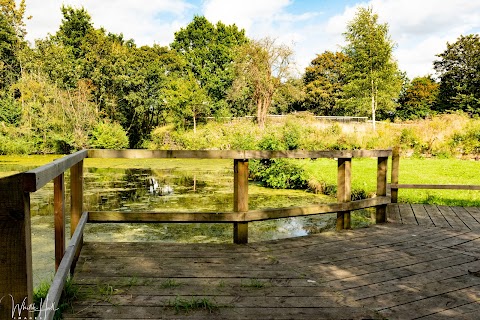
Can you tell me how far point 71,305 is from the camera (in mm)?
2527

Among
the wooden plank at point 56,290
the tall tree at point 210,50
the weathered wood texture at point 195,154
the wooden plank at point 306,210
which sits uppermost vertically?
the tall tree at point 210,50

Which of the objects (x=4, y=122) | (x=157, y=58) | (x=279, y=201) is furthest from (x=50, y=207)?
(x=157, y=58)

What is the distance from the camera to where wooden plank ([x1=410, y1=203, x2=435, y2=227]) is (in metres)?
5.47

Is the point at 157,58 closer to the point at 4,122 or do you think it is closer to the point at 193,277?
the point at 4,122

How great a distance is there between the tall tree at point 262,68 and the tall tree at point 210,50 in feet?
30.0

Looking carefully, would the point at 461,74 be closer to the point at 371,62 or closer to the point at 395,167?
the point at 371,62

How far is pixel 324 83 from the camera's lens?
4788cm

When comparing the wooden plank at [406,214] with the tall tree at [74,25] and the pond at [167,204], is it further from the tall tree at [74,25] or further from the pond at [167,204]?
the tall tree at [74,25]

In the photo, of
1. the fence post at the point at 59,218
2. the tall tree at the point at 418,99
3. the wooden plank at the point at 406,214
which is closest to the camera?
the fence post at the point at 59,218

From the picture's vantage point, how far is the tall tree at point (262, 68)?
3097 cm

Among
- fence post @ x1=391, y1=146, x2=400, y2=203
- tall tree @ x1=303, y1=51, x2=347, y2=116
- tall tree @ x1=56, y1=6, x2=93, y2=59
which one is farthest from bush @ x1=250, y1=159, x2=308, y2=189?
tall tree @ x1=56, y1=6, x2=93, y2=59

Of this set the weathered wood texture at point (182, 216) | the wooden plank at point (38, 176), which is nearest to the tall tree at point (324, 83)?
the weathered wood texture at point (182, 216)

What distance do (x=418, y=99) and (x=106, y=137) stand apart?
31.6 metres

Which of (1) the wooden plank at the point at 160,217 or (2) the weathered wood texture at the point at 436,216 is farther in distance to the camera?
(2) the weathered wood texture at the point at 436,216
